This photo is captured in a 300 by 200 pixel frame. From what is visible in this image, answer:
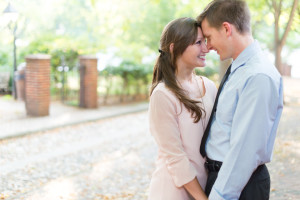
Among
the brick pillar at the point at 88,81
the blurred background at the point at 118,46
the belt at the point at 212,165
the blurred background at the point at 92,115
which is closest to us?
the belt at the point at 212,165

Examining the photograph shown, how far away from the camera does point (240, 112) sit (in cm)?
177

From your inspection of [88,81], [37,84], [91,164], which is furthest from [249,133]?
[88,81]

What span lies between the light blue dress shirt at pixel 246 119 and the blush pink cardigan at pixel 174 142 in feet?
0.80

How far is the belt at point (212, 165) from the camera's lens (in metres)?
2.01

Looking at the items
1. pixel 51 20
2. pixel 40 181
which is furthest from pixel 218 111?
pixel 51 20

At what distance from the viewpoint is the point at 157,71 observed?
229 cm

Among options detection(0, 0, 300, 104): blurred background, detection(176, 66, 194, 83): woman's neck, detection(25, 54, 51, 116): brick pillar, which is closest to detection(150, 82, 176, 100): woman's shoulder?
detection(176, 66, 194, 83): woman's neck

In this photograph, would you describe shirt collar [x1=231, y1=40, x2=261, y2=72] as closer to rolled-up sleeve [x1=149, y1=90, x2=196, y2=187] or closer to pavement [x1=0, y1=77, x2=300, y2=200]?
rolled-up sleeve [x1=149, y1=90, x2=196, y2=187]

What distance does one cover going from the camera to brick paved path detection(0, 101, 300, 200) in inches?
208

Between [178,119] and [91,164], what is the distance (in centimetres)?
487

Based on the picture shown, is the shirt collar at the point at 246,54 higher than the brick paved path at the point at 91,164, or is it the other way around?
the shirt collar at the point at 246,54

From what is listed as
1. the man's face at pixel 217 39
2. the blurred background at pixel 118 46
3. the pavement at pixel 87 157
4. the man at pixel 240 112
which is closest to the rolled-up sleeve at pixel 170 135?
the man at pixel 240 112

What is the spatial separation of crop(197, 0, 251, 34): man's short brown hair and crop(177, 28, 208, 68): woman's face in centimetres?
21

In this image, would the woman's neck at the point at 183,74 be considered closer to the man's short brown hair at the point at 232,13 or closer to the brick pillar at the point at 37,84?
the man's short brown hair at the point at 232,13
